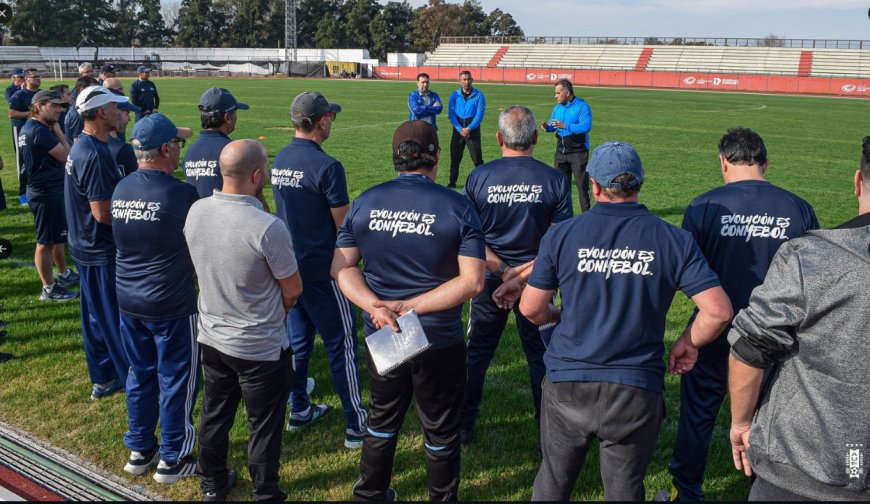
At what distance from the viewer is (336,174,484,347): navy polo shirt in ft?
11.3

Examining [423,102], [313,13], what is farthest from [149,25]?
[423,102]

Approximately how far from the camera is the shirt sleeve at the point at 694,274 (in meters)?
3.01

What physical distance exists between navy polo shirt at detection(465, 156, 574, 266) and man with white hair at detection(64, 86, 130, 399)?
2.78 m

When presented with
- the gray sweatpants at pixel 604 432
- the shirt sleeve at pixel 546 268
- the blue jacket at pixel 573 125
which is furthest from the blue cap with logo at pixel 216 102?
the blue jacket at pixel 573 125

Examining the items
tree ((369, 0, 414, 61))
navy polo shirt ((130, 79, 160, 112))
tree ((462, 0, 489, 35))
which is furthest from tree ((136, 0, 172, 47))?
navy polo shirt ((130, 79, 160, 112))

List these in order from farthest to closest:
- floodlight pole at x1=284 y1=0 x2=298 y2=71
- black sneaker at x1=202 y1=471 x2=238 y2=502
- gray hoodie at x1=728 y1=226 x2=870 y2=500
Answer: floodlight pole at x1=284 y1=0 x2=298 y2=71 < black sneaker at x1=202 y1=471 x2=238 y2=502 < gray hoodie at x1=728 y1=226 x2=870 y2=500

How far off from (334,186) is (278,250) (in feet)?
3.60

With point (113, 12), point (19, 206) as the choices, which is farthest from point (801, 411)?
point (113, 12)

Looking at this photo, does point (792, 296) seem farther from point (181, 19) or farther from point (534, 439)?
point (181, 19)

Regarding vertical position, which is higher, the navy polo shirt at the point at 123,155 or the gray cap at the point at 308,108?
the gray cap at the point at 308,108

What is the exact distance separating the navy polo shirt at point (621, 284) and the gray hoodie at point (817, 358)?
0.58 meters

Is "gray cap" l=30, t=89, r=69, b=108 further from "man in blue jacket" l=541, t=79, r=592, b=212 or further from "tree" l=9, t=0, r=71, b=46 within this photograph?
"tree" l=9, t=0, r=71, b=46

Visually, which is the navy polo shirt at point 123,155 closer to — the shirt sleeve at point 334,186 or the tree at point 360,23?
the shirt sleeve at point 334,186

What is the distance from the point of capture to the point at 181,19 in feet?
325
